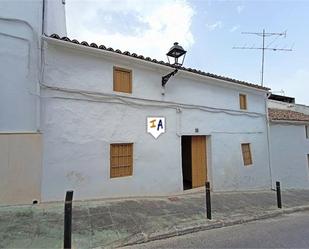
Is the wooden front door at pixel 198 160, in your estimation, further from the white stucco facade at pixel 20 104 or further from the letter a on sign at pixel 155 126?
the white stucco facade at pixel 20 104

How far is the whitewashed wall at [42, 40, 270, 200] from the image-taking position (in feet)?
23.3

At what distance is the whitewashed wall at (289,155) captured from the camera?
13062 mm

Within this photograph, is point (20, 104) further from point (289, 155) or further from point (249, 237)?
Answer: point (289, 155)

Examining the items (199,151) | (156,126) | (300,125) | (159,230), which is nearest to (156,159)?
(156,126)

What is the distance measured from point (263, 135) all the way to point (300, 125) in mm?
3000

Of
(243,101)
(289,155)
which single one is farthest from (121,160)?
(289,155)

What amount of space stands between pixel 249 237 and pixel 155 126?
15.3 ft

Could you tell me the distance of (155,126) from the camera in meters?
8.95

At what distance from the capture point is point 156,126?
898cm

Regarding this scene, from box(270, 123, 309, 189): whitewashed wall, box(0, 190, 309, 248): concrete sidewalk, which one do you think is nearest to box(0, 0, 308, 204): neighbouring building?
box(0, 190, 309, 248): concrete sidewalk

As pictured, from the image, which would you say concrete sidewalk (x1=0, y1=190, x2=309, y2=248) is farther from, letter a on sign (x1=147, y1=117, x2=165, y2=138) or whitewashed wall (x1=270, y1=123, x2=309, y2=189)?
whitewashed wall (x1=270, y1=123, x2=309, y2=189)

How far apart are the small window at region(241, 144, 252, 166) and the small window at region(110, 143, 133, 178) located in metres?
5.89

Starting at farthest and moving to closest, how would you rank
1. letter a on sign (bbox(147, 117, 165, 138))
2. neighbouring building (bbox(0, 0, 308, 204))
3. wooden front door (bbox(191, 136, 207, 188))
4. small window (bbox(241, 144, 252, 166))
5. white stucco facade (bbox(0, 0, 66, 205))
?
1. small window (bbox(241, 144, 252, 166))
2. wooden front door (bbox(191, 136, 207, 188))
3. letter a on sign (bbox(147, 117, 165, 138))
4. neighbouring building (bbox(0, 0, 308, 204))
5. white stucco facade (bbox(0, 0, 66, 205))

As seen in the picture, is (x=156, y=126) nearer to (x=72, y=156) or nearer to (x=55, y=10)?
(x=72, y=156)
